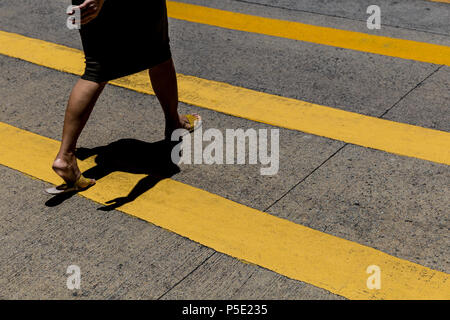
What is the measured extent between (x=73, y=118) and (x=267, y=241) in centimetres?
125

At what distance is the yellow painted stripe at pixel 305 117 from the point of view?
161 inches

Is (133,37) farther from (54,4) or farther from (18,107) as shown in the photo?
(54,4)

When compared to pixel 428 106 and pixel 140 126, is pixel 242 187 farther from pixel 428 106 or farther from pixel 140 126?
pixel 428 106

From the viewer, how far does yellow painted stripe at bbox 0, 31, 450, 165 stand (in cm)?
408

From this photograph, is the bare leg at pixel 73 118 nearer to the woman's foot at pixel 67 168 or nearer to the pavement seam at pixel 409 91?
the woman's foot at pixel 67 168

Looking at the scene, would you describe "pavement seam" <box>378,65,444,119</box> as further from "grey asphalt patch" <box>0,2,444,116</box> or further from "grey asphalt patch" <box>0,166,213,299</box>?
"grey asphalt patch" <box>0,166,213,299</box>

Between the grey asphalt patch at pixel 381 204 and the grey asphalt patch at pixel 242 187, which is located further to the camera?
the grey asphalt patch at pixel 381 204

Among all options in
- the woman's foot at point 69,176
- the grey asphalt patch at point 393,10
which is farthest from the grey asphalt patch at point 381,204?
the grey asphalt patch at point 393,10

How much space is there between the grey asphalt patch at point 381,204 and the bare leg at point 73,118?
1.13m

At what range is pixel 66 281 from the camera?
9.90ft

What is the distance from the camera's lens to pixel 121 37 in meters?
3.47
